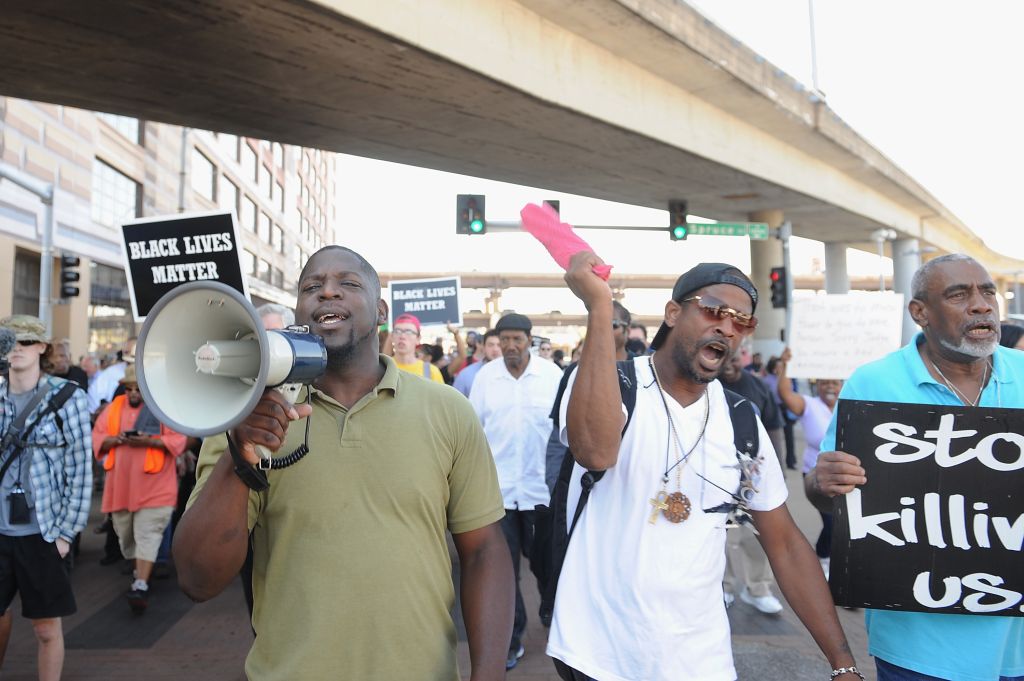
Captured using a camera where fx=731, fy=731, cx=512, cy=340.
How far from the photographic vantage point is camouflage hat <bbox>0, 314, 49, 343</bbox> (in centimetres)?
400

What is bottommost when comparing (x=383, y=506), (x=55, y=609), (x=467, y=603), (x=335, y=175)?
(x=55, y=609)

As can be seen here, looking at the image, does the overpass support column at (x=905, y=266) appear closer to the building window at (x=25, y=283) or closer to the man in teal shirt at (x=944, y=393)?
the man in teal shirt at (x=944, y=393)

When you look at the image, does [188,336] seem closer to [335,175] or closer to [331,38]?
[331,38]

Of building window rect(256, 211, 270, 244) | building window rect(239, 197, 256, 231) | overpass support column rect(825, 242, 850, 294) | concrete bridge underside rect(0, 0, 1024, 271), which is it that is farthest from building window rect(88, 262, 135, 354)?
overpass support column rect(825, 242, 850, 294)

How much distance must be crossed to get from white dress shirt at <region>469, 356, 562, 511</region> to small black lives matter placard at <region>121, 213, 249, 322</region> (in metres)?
1.99

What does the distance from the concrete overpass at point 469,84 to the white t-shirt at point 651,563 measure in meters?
6.34

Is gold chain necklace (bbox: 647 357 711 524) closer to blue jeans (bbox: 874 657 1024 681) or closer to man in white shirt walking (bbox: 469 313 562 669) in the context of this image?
blue jeans (bbox: 874 657 1024 681)

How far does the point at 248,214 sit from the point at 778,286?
33887mm

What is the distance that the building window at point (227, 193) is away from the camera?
3673cm

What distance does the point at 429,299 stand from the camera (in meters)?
12.2

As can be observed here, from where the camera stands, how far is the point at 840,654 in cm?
221

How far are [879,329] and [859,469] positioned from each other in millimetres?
4248

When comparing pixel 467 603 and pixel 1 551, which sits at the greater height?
pixel 467 603

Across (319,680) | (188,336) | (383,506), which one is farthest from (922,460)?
(188,336)
